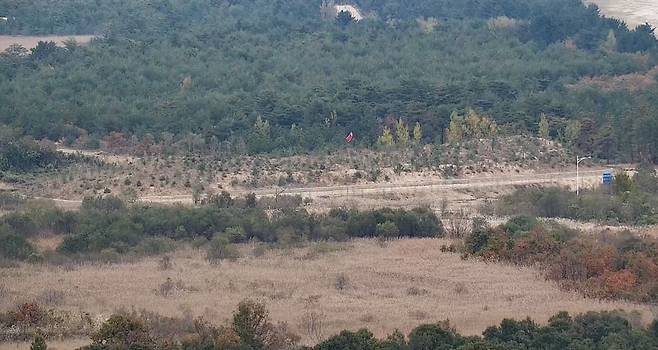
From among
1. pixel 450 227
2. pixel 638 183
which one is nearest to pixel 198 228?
pixel 450 227

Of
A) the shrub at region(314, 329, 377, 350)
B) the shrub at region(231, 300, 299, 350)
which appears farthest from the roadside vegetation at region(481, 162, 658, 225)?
the shrub at region(314, 329, 377, 350)

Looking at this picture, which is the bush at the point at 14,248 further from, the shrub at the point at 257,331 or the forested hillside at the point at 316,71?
the forested hillside at the point at 316,71

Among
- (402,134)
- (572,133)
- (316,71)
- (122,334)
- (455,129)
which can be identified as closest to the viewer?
(122,334)

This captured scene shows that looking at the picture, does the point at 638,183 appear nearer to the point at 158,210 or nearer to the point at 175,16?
the point at 158,210

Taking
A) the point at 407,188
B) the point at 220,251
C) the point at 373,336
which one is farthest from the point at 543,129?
the point at 373,336

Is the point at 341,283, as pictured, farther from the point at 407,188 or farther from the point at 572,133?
the point at 572,133

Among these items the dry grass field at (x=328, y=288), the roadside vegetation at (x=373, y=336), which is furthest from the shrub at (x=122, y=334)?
the dry grass field at (x=328, y=288)
